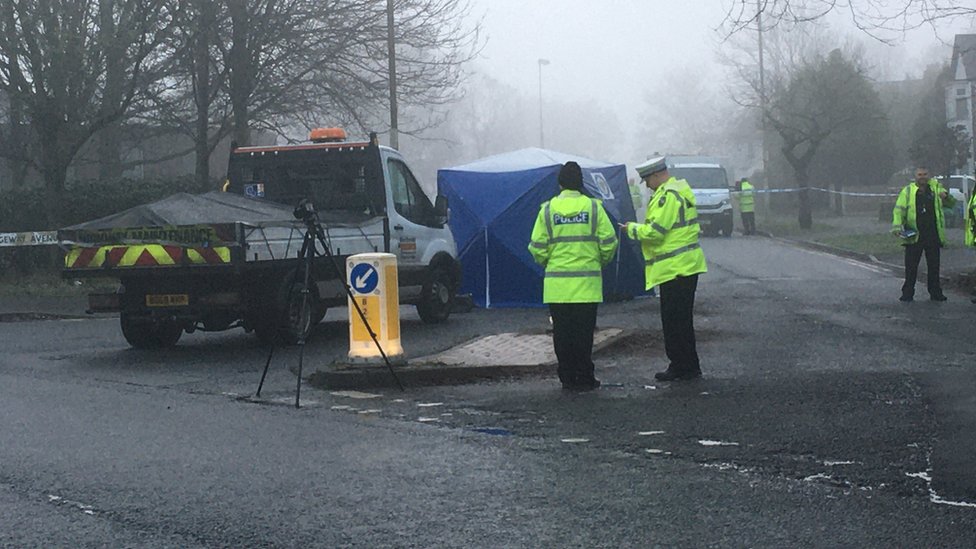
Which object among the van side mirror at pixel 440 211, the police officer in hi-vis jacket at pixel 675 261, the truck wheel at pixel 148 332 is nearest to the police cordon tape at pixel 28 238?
the van side mirror at pixel 440 211

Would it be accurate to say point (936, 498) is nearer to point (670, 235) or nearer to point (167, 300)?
point (670, 235)

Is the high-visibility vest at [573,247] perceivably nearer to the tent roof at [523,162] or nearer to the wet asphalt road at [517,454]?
the wet asphalt road at [517,454]

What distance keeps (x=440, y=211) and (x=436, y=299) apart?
1192 millimetres

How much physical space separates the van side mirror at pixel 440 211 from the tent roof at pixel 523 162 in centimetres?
244

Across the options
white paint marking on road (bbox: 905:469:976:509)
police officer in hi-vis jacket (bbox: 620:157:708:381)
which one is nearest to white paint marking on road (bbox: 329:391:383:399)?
police officer in hi-vis jacket (bbox: 620:157:708:381)

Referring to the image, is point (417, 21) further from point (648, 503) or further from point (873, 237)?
point (648, 503)

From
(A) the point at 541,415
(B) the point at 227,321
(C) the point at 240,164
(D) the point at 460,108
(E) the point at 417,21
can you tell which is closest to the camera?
(A) the point at 541,415

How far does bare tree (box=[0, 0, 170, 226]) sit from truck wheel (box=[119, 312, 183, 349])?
9.47 m

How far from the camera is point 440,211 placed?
17.9 metres

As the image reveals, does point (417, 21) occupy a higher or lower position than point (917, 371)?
higher

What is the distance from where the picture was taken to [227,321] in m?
15.1

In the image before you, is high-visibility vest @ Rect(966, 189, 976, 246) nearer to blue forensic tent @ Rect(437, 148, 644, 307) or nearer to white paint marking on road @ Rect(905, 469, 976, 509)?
blue forensic tent @ Rect(437, 148, 644, 307)

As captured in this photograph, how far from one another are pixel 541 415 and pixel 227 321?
6.76 m

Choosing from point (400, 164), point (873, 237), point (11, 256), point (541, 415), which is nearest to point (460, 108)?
point (873, 237)
